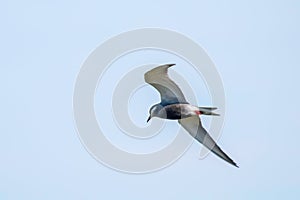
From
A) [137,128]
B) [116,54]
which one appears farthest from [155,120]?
[116,54]

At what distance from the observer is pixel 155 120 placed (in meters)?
22.3

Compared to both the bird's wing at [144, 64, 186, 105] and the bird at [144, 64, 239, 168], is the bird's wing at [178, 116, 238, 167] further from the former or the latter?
the bird's wing at [144, 64, 186, 105]

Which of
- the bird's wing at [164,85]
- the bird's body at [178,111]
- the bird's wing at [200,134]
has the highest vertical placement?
the bird's wing at [164,85]

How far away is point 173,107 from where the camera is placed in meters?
21.8

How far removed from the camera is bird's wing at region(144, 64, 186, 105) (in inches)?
845

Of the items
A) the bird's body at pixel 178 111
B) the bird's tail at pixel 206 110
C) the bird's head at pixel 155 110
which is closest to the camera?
the bird's tail at pixel 206 110

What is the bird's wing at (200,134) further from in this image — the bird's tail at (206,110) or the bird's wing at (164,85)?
the bird's tail at (206,110)

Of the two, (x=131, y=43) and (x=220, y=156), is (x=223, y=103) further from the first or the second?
(x=131, y=43)

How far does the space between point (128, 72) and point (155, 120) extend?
147 cm

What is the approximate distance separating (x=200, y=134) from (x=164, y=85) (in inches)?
67.5

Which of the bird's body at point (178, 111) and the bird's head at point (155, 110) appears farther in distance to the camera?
the bird's head at point (155, 110)

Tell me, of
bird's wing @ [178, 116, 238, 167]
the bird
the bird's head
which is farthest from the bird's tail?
the bird's head

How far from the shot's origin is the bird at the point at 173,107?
2145 centimetres

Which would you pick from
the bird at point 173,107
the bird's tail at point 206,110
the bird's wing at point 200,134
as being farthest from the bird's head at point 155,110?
the bird's tail at point 206,110
